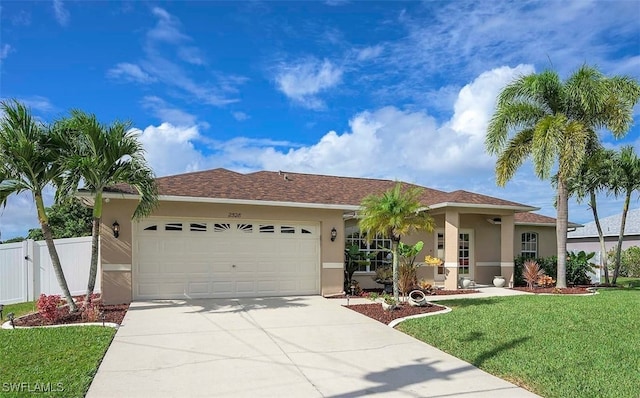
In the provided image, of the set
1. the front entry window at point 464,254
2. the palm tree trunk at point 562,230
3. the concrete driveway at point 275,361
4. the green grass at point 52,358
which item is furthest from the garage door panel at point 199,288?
the palm tree trunk at point 562,230

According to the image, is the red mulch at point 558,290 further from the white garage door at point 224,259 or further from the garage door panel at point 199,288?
the garage door panel at point 199,288

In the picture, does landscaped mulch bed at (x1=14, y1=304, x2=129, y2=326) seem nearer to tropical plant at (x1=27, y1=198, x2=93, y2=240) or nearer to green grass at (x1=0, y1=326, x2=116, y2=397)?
green grass at (x1=0, y1=326, x2=116, y2=397)

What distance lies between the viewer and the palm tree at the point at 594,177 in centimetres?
1734

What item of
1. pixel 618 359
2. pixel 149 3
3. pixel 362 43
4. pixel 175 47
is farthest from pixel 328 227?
pixel 618 359

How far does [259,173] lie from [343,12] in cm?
777

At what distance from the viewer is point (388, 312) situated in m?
11.1

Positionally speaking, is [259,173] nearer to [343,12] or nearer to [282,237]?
[282,237]

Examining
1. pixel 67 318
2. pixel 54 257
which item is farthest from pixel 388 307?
pixel 54 257

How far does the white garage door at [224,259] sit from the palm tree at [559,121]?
7.79 metres

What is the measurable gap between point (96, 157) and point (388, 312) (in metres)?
7.84

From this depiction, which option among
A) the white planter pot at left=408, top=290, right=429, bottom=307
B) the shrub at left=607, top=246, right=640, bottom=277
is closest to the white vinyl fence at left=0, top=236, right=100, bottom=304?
the white planter pot at left=408, top=290, right=429, bottom=307

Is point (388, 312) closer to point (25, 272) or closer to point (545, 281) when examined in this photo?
point (545, 281)

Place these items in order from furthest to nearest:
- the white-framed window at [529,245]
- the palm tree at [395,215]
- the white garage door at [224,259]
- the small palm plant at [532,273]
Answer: the white-framed window at [529,245]
the small palm plant at [532,273]
the white garage door at [224,259]
the palm tree at [395,215]

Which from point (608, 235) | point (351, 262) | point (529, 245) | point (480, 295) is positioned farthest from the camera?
point (608, 235)
